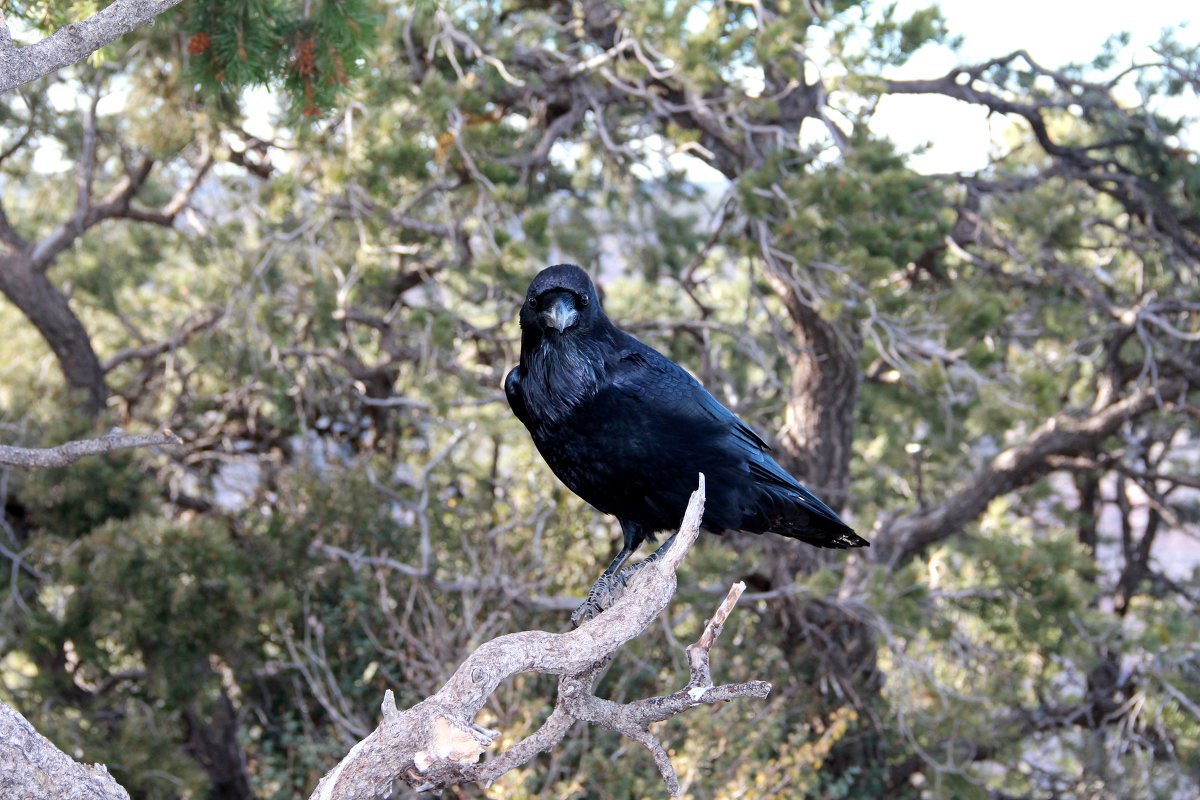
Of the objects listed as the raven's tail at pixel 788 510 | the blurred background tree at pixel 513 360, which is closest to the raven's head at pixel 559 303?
the raven's tail at pixel 788 510

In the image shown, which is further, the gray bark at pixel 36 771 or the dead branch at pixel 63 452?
the dead branch at pixel 63 452

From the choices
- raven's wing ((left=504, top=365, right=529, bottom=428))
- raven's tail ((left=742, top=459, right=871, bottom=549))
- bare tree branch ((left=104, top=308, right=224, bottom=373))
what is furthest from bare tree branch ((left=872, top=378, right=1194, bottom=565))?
raven's wing ((left=504, top=365, right=529, bottom=428))

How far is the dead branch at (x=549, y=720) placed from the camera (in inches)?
84.6

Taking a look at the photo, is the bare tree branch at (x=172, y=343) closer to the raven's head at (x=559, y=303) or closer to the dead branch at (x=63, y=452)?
the dead branch at (x=63, y=452)

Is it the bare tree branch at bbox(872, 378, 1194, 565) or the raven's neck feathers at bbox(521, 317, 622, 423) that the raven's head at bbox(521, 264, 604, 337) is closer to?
the raven's neck feathers at bbox(521, 317, 622, 423)

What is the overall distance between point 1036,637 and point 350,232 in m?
4.87

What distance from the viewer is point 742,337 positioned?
21.7 feet

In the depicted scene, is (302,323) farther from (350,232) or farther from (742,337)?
(742,337)

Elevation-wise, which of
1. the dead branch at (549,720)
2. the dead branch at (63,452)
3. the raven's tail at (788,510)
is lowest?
the dead branch at (549,720)

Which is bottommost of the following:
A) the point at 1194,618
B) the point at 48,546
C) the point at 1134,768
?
the point at 1134,768

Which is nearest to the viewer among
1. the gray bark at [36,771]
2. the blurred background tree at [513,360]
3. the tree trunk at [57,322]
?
the gray bark at [36,771]

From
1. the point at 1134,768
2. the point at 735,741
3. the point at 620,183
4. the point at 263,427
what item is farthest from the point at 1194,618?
the point at 263,427

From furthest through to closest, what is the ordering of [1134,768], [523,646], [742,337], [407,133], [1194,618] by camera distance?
[1194,618]
[1134,768]
[742,337]
[407,133]
[523,646]

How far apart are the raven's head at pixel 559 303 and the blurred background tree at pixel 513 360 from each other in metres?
2.34
